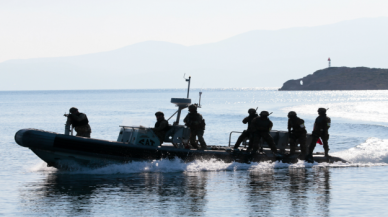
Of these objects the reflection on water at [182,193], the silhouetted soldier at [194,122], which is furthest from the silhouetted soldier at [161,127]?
the reflection on water at [182,193]

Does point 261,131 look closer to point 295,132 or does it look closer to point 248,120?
point 248,120

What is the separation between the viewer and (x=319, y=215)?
9648 millimetres

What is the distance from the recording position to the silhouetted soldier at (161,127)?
48.2ft

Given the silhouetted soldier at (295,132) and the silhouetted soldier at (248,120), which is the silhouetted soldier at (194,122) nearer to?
the silhouetted soldier at (248,120)

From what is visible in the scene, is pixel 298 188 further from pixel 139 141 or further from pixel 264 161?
pixel 139 141

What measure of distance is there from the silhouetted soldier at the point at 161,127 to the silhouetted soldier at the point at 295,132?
3.83 meters

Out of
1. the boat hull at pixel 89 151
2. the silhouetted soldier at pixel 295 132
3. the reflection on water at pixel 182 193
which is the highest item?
the silhouetted soldier at pixel 295 132

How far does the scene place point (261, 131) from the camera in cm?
1512

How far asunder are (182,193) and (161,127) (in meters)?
3.34

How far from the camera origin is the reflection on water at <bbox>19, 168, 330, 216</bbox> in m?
10.1

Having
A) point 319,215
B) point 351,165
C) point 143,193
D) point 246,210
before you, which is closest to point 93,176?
point 143,193

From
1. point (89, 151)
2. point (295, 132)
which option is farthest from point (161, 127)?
point (295, 132)

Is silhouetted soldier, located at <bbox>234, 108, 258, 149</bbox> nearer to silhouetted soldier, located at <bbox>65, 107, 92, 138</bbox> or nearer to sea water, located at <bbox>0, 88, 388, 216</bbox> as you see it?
sea water, located at <bbox>0, 88, 388, 216</bbox>

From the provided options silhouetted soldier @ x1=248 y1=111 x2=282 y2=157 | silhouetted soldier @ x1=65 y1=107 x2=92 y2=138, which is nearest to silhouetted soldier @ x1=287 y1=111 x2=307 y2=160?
silhouetted soldier @ x1=248 y1=111 x2=282 y2=157
